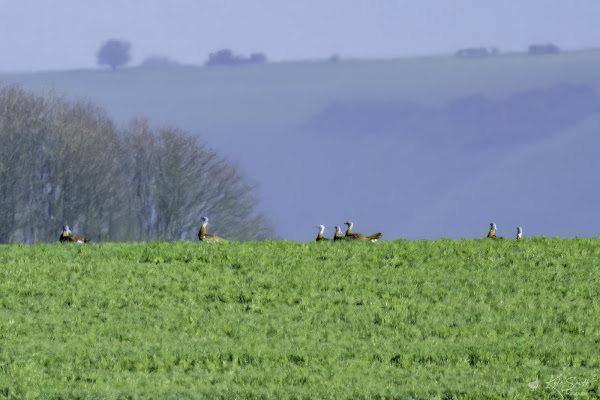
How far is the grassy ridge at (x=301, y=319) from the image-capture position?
13.0 m

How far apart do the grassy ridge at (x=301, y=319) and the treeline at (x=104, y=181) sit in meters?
21.6

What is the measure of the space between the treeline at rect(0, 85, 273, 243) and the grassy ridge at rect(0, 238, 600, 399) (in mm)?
21570

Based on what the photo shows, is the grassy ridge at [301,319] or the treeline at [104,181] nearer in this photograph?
the grassy ridge at [301,319]

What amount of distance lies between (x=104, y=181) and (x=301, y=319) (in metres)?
31.9

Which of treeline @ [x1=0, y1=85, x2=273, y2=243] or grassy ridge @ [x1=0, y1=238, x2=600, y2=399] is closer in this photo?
grassy ridge @ [x1=0, y1=238, x2=600, y2=399]

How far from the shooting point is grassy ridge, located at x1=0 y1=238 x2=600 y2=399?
13.0 metres

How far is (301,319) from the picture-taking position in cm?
1777

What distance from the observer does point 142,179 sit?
48.7 m

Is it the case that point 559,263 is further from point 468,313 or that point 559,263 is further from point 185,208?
point 185,208

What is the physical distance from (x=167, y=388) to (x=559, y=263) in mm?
15259

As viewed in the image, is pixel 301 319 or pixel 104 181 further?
pixel 104 181

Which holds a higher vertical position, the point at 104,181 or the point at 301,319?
the point at 104,181

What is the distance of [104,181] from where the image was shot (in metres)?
47.0

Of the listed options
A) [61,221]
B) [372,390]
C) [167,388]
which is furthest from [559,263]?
[61,221]
